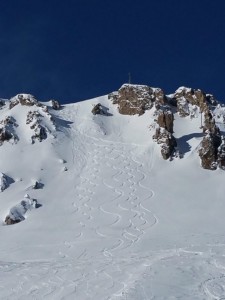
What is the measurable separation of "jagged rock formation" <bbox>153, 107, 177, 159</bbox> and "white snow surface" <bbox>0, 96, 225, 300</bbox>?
0.88 m

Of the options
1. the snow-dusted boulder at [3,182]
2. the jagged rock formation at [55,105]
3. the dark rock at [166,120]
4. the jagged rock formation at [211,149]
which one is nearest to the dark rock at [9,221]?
the snow-dusted boulder at [3,182]

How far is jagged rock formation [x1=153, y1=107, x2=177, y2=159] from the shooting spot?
45375 mm

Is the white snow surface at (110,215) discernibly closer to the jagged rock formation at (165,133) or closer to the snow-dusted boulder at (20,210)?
the snow-dusted boulder at (20,210)

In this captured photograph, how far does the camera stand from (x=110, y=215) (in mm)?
34781

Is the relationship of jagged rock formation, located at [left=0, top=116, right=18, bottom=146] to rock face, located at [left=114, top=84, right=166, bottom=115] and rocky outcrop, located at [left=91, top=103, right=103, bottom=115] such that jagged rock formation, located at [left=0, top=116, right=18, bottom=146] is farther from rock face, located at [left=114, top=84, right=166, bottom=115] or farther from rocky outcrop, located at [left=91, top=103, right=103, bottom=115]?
rock face, located at [left=114, top=84, right=166, bottom=115]

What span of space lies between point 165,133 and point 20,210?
16.4 m

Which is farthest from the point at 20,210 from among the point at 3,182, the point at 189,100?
the point at 189,100

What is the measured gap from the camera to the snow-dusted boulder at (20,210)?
3506 centimetres

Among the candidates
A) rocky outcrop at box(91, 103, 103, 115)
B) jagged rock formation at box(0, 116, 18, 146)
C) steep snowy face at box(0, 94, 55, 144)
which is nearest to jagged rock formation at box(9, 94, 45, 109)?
steep snowy face at box(0, 94, 55, 144)

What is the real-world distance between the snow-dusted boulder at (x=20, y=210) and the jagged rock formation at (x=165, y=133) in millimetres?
13143

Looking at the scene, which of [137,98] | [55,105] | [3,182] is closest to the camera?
[3,182]

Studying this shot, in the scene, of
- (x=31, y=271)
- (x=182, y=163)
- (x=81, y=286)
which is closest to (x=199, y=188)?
(x=182, y=163)

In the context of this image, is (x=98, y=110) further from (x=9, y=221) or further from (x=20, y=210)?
(x=9, y=221)

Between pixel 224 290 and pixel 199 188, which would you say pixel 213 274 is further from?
pixel 199 188
